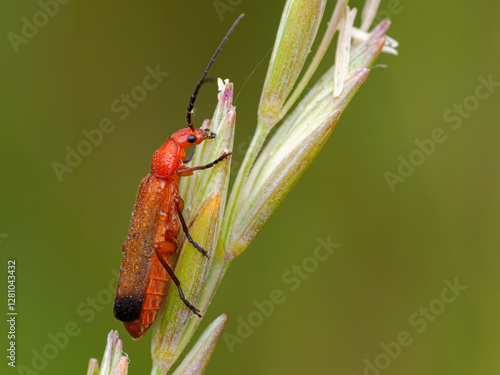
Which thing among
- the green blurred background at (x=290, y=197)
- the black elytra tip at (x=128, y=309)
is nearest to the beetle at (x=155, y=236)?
the black elytra tip at (x=128, y=309)

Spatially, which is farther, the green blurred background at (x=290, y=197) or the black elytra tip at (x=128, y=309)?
the green blurred background at (x=290, y=197)

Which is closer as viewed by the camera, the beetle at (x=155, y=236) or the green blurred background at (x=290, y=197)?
the beetle at (x=155, y=236)

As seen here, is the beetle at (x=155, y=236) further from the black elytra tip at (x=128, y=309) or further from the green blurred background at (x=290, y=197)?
the green blurred background at (x=290, y=197)

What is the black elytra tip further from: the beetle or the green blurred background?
the green blurred background

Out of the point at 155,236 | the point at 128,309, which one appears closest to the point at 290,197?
the point at 155,236

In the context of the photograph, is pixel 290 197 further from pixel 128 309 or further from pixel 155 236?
pixel 128 309
